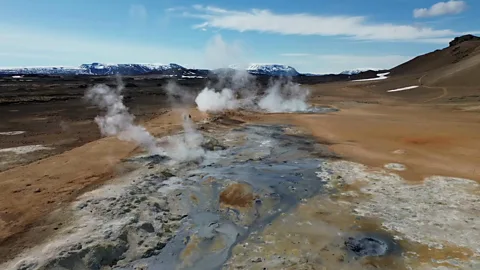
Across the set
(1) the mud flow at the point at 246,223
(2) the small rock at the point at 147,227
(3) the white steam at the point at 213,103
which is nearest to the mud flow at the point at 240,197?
(1) the mud flow at the point at 246,223

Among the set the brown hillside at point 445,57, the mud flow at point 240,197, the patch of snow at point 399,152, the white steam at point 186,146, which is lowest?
the mud flow at point 240,197

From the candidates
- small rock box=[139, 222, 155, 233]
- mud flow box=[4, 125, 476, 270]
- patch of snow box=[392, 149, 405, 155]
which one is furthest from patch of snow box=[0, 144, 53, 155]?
patch of snow box=[392, 149, 405, 155]

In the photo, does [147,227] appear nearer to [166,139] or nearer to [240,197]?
[240,197]

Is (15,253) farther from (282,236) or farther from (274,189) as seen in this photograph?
(274,189)

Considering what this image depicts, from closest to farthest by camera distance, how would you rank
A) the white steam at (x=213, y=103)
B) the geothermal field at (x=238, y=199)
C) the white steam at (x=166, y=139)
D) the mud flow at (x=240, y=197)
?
→ 1. the geothermal field at (x=238, y=199)
2. the mud flow at (x=240, y=197)
3. the white steam at (x=166, y=139)
4. the white steam at (x=213, y=103)

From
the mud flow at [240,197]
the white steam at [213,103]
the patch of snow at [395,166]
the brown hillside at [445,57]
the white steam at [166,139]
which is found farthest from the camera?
the brown hillside at [445,57]

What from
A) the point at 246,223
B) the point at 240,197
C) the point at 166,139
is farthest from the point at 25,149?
the point at 246,223

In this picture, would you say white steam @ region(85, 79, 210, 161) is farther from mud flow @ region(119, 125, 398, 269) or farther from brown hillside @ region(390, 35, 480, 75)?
brown hillside @ region(390, 35, 480, 75)

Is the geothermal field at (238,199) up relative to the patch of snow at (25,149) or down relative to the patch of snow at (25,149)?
up

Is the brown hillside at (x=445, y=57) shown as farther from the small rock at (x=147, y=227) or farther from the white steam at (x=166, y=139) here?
the small rock at (x=147, y=227)
